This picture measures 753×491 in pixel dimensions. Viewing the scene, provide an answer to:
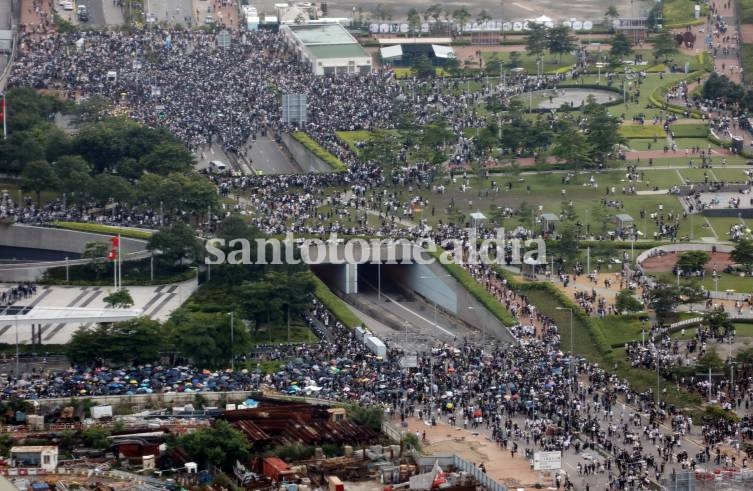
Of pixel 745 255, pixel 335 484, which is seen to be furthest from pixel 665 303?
pixel 335 484

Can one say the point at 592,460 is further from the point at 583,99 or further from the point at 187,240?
the point at 583,99

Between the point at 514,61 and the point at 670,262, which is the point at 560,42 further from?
the point at 670,262

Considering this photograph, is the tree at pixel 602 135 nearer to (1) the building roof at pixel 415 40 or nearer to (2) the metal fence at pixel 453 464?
(1) the building roof at pixel 415 40

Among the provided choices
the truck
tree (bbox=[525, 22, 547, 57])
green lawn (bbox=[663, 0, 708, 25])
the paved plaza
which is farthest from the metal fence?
green lawn (bbox=[663, 0, 708, 25])

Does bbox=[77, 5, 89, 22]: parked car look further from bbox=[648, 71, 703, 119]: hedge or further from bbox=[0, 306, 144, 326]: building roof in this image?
bbox=[0, 306, 144, 326]: building roof

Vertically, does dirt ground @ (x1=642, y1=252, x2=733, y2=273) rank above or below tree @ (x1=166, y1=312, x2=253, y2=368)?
above

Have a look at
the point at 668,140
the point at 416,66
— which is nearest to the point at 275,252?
the point at 668,140
